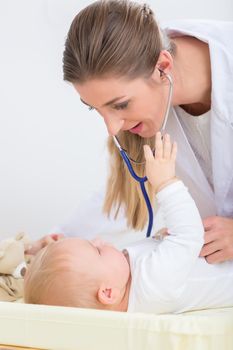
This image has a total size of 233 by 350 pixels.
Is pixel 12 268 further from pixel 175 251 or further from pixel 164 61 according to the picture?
pixel 164 61

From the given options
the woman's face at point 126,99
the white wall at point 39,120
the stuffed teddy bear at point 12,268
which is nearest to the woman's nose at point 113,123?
the woman's face at point 126,99

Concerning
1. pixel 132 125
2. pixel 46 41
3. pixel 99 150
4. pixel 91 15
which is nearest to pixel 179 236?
pixel 132 125

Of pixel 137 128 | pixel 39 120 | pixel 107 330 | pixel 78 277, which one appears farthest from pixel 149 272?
pixel 39 120

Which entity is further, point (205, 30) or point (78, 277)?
point (205, 30)

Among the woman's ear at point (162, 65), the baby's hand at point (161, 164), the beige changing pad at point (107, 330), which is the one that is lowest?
the beige changing pad at point (107, 330)

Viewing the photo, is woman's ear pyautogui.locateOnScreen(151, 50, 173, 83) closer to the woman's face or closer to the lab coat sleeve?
the woman's face

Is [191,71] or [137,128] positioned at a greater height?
[191,71]

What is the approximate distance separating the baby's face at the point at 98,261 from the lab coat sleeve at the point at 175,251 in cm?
5

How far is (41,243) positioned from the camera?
1.85 metres

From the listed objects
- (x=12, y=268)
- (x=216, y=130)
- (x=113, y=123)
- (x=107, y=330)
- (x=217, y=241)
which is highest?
(x=113, y=123)

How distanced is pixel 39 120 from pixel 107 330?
1.60m

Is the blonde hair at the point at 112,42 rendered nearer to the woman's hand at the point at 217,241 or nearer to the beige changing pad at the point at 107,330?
the woman's hand at the point at 217,241

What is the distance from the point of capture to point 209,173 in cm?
177

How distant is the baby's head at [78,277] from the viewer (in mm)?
1378
